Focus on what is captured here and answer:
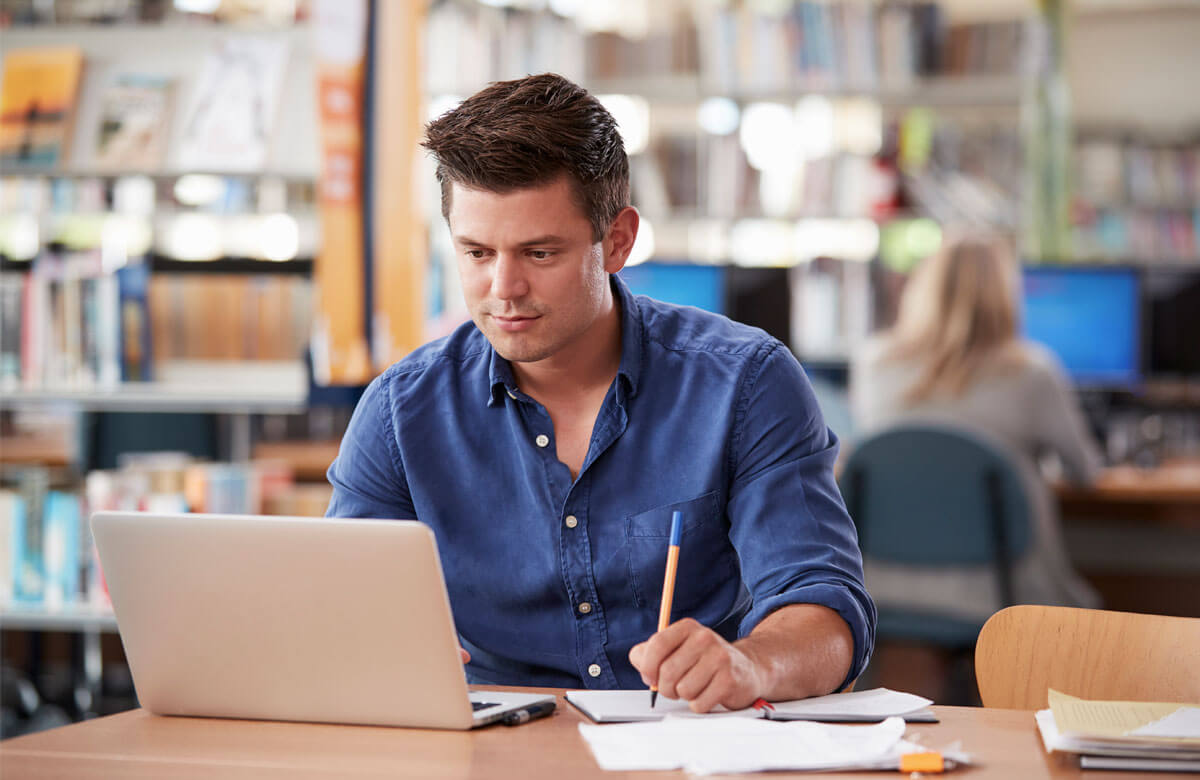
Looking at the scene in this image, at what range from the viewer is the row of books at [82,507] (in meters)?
2.68

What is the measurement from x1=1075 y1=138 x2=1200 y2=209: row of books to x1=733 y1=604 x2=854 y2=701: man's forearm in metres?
5.50

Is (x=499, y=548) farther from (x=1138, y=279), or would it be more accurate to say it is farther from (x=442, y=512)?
(x=1138, y=279)

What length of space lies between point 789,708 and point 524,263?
0.53m

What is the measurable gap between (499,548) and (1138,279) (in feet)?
9.06

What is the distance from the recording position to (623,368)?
1455 mm

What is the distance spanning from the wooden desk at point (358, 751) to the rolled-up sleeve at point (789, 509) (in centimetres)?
21

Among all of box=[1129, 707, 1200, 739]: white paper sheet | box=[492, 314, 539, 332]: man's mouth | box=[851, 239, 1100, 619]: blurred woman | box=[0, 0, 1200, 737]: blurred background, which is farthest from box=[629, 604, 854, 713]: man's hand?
box=[851, 239, 1100, 619]: blurred woman

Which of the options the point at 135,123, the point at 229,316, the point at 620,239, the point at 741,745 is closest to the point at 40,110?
the point at 135,123

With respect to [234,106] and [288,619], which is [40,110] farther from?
[288,619]

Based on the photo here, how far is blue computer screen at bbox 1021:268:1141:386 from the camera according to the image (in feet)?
11.9

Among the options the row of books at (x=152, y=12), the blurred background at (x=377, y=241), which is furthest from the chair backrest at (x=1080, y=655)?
the row of books at (x=152, y=12)

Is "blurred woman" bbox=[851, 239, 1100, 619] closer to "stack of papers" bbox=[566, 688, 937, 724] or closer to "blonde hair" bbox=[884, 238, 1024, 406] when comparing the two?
"blonde hair" bbox=[884, 238, 1024, 406]

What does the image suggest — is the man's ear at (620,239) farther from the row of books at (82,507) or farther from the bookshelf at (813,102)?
the bookshelf at (813,102)

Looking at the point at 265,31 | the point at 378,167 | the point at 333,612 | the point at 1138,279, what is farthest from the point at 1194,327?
the point at 333,612
